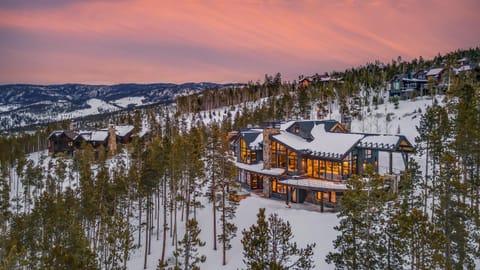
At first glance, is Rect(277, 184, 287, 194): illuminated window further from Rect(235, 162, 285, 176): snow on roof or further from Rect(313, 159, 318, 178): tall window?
Rect(313, 159, 318, 178): tall window

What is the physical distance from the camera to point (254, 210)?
112ft

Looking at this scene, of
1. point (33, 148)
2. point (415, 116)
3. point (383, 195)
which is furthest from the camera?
point (33, 148)

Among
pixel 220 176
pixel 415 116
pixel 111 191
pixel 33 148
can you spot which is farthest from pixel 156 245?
pixel 33 148

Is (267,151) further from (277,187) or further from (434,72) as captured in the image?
→ (434,72)

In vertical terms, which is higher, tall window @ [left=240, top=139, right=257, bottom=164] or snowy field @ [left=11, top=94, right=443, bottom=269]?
tall window @ [left=240, top=139, right=257, bottom=164]

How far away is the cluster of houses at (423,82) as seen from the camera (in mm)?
82688

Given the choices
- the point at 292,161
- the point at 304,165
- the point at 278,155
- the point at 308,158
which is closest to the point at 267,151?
the point at 278,155

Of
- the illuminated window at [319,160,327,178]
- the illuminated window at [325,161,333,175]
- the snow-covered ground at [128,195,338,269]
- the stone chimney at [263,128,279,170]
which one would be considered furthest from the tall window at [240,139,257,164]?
the illuminated window at [325,161,333,175]

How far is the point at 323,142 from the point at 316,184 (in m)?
6.16

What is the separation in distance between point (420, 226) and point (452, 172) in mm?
4649

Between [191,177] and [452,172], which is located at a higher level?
[452,172]

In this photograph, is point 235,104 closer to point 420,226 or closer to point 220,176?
point 220,176

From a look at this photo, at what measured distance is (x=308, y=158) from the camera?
3744 centimetres

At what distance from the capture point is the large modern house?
34281 millimetres
